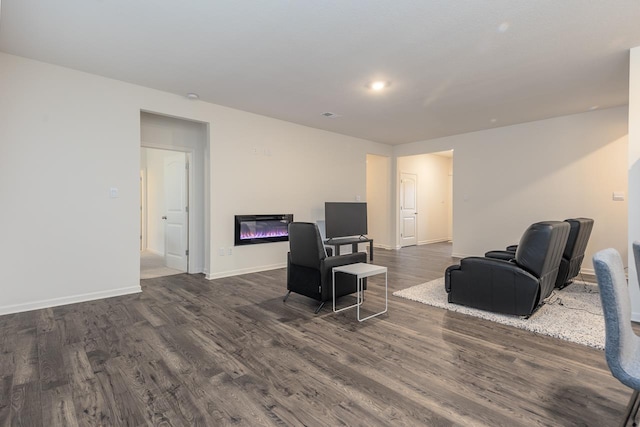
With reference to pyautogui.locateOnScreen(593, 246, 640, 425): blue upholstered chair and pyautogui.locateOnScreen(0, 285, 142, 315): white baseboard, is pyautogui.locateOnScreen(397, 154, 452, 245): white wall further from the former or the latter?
pyautogui.locateOnScreen(593, 246, 640, 425): blue upholstered chair

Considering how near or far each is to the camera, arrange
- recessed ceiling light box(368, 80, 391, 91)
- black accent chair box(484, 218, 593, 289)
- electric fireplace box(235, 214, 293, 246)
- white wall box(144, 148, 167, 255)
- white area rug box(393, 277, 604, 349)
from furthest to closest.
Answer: white wall box(144, 148, 167, 255), electric fireplace box(235, 214, 293, 246), black accent chair box(484, 218, 593, 289), recessed ceiling light box(368, 80, 391, 91), white area rug box(393, 277, 604, 349)

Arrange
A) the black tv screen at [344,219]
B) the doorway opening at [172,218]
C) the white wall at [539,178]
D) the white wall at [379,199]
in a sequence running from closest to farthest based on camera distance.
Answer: the white wall at [539,178] < the doorway opening at [172,218] < the black tv screen at [344,219] < the white wall at [379,199]

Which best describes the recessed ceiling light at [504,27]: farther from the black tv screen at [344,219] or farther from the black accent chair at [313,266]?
the black tv screen at [344,219]

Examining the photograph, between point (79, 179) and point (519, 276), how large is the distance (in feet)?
16.5

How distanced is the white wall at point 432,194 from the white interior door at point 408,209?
6.7 inches

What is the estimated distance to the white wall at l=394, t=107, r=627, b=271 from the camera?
499 centimetres

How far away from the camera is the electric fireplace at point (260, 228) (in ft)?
17.0

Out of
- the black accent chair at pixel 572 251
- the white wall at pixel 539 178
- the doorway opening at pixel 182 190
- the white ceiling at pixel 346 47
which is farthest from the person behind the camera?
the white wall at pixel 539 178

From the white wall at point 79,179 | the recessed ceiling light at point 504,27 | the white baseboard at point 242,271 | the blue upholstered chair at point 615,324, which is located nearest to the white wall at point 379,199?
the white baseboard at point 242,271

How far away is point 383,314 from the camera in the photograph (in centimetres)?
329

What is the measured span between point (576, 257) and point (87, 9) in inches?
242

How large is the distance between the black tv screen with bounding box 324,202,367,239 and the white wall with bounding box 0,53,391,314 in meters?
1.68

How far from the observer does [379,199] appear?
8.30 metres

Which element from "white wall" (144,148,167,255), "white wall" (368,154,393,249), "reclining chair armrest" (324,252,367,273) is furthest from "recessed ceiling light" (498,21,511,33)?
"white wall" (144,148,167,255)
